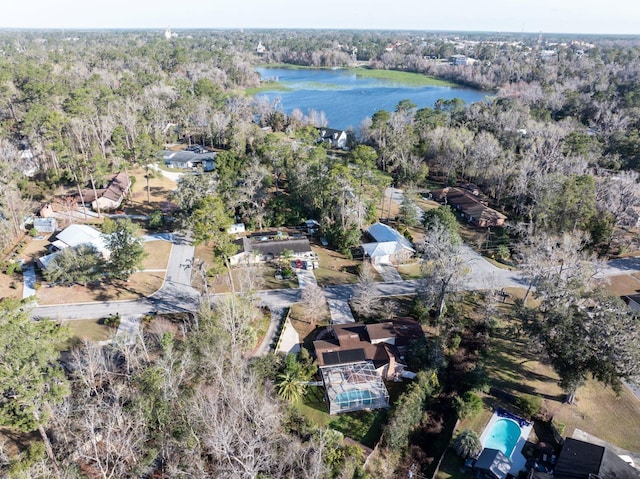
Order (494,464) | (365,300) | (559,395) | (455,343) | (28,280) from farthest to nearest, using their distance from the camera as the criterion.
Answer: (28,280) < (365,300) < (455,343) < (559,395) < (494,464)

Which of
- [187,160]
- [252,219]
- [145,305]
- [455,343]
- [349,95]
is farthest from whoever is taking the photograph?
[349,95]

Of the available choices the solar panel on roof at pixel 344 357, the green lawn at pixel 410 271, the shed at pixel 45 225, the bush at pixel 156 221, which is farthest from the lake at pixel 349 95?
the solar panel on roof at pixel 344 357

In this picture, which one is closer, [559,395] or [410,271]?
[559,395]

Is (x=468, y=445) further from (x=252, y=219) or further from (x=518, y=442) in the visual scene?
(x=252, y=219)

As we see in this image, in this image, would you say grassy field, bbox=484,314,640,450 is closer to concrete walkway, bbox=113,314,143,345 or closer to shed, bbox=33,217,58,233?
concrete walkway, bbox=113,314,143,345

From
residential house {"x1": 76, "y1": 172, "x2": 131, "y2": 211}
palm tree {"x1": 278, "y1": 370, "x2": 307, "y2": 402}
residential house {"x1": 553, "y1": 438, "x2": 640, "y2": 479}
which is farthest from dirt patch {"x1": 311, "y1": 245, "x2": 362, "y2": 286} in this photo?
residential house {"x1": 76, "y1": 172, "x2": 131, "y2": 211}

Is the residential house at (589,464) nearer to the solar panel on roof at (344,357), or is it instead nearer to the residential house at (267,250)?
the solar panel on roof at (344,357)

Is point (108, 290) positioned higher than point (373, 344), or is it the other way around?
point (373, 344)

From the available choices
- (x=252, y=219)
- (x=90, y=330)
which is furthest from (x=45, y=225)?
(x=252, y=219)
